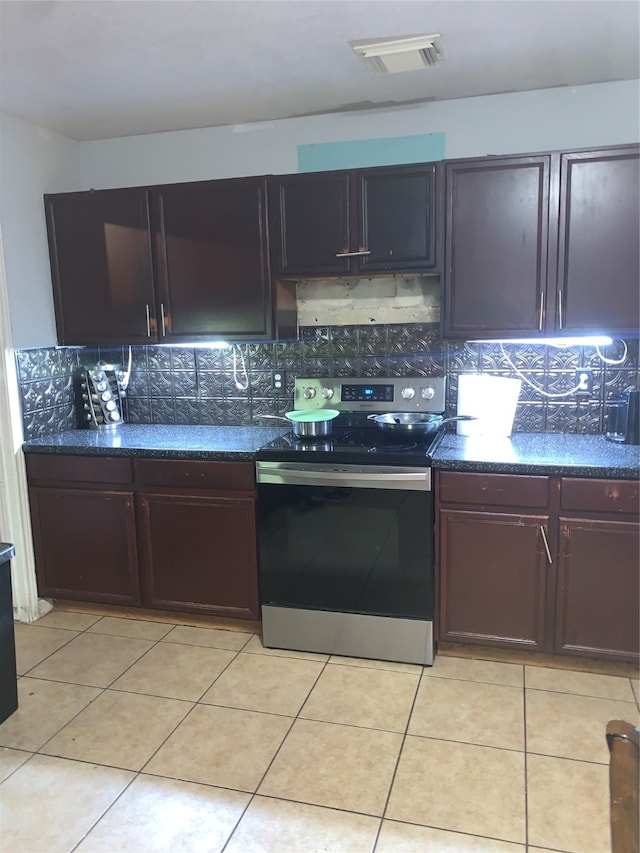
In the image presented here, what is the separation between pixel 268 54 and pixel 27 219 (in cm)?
150

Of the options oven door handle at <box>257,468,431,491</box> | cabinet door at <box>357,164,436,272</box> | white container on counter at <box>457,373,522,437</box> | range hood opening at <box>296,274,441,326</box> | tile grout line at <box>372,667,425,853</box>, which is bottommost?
tile grout line at <box>372,667,425,853</box>

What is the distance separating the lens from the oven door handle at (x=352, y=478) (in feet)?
8.82

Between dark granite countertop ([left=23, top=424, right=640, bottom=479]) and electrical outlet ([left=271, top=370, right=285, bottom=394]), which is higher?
electrical outlet ([left=271, top=370, right=285, bottom=394])

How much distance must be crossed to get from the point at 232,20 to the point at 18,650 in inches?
107

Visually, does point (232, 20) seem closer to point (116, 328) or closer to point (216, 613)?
point (116, 328)

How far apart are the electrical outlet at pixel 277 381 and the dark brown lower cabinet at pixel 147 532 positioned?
0.67 meters

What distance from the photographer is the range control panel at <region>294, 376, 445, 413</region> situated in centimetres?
323

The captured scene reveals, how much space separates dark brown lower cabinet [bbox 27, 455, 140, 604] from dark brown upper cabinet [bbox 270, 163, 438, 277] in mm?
1299

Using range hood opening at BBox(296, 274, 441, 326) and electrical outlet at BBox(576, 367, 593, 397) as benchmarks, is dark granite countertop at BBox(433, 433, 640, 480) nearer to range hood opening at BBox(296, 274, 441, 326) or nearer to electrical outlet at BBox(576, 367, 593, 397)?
electrical outlet at BBox(576, 367, 593, 397)

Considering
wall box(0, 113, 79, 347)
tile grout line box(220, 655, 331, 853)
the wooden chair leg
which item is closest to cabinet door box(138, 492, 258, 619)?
tile grout line box(220, 655, 331, 853)

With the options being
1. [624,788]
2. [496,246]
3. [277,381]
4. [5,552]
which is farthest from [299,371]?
[624,788]

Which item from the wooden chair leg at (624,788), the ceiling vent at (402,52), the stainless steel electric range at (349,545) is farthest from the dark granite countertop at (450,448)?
the wooden chair leg at (624,788)

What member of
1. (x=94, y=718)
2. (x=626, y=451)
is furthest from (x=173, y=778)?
(x=626, y=451)

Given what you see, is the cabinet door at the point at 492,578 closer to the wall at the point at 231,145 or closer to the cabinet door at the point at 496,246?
the cabinet door at the point at 496,246
